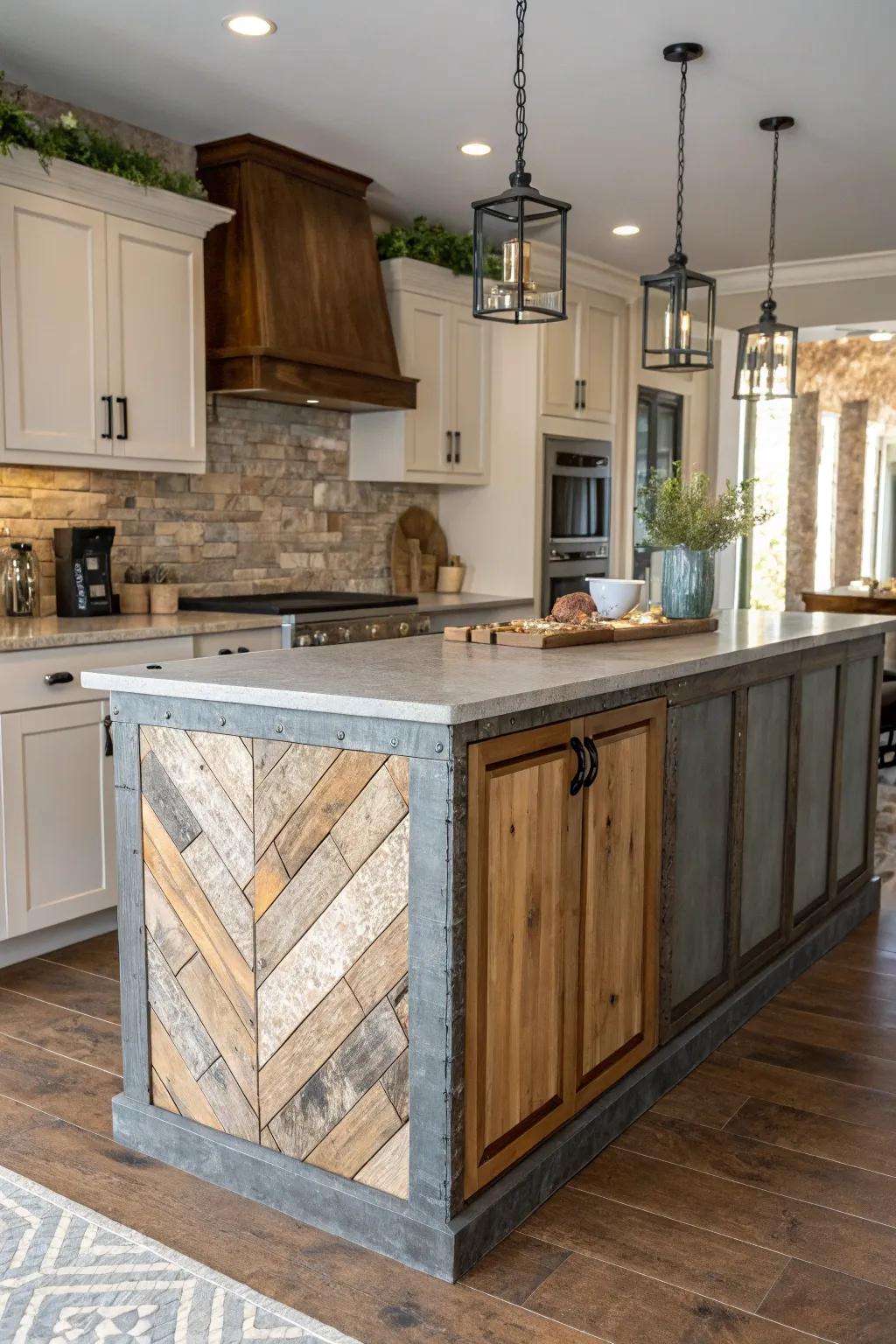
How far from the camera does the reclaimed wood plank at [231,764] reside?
222 cm

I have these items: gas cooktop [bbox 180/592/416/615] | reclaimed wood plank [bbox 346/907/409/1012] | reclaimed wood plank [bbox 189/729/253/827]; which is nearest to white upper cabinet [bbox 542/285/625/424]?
gas cooktop [bbox 180/592/416/615]

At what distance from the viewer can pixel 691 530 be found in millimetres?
3406

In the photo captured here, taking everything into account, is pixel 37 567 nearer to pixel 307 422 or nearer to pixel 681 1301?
pixel 307 422

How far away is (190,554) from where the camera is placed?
15.7ft

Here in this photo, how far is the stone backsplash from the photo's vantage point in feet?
13.8

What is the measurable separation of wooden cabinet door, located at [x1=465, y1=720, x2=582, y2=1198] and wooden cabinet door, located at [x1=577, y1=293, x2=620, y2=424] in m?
4.36

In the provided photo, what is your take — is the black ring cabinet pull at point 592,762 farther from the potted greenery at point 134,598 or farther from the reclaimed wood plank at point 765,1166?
the potted greenery at point 134,598

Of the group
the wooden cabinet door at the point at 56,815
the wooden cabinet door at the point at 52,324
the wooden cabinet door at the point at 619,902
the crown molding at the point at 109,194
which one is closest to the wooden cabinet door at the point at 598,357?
the crown molding at the point at 109,194

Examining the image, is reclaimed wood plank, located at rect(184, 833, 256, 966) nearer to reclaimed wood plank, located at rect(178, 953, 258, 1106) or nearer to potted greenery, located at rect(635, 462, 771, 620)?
reclaimed wood plank, located at rect(178, 953, 258, 1106)

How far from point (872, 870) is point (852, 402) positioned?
7.39 meters

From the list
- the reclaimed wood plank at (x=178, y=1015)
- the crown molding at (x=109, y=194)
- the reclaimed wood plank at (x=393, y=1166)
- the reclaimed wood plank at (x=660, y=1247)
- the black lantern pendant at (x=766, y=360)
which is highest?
the crown molding at (x=109, y=194)

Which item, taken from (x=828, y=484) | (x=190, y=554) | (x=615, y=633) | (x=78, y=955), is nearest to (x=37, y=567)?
(x=190, y=554)

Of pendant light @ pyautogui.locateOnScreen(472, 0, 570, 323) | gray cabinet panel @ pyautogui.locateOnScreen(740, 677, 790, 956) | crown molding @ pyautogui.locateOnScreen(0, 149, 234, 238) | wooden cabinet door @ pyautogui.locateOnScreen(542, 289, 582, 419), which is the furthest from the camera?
wooden cabinet door @ pyautogui.locateOnScreen(542, 289, 582, 419)

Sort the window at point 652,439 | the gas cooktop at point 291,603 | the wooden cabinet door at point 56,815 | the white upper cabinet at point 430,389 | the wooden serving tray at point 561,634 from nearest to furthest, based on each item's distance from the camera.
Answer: the wooden serving tray at point 561,634
the wooden cabinet door at point 56,815
the gas cooktop at point 291,603
the white upper cabinet at point 430,389
the window at point 652,439
